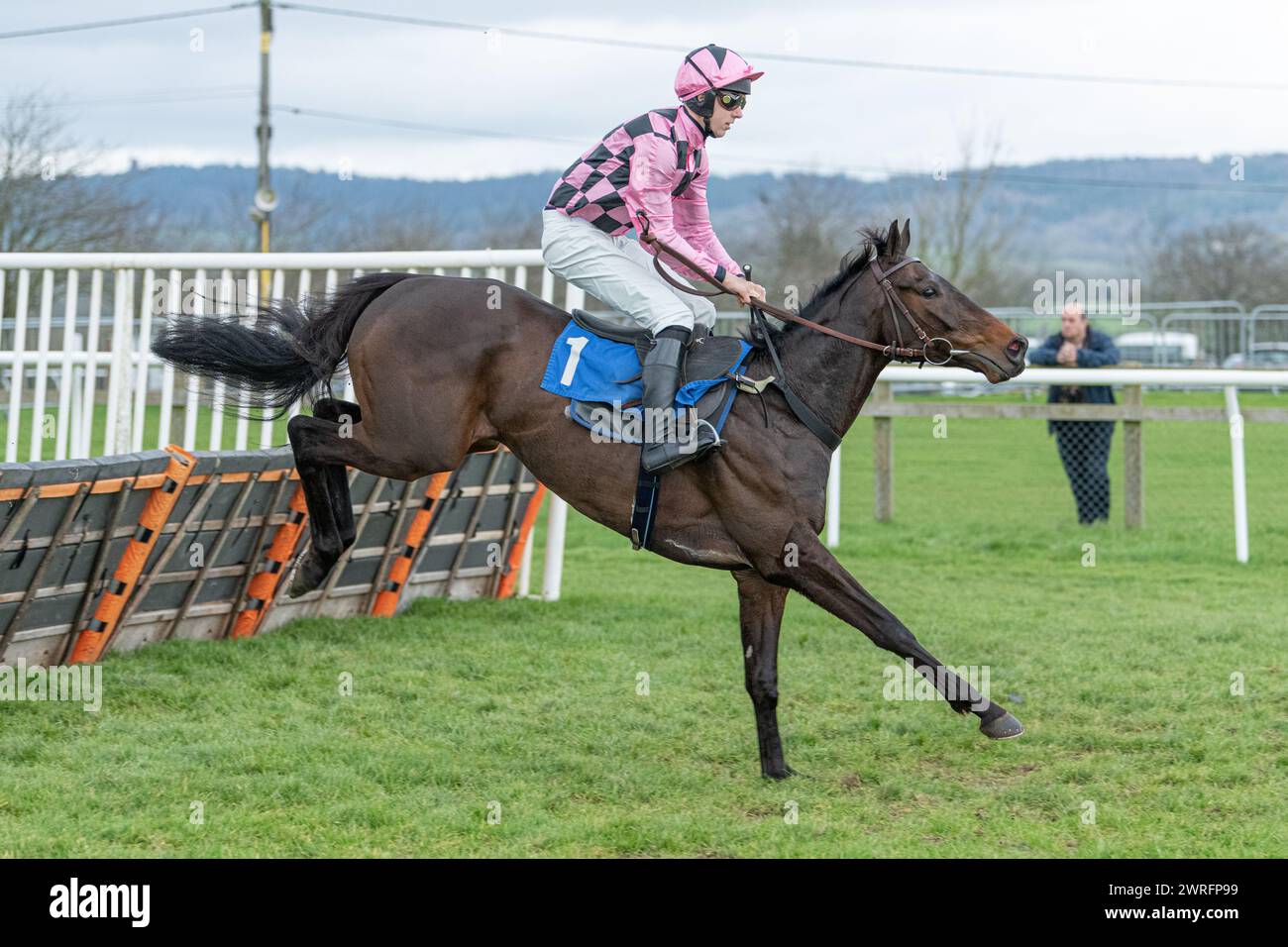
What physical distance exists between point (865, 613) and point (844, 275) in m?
1.26

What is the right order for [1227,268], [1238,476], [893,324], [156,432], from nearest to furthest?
1. [893,324]
2. [1238,476]
3. [156,432]
4. [1227,268]

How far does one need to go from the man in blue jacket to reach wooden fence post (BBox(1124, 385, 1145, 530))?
0.23 metres

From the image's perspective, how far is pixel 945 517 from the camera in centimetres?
1326

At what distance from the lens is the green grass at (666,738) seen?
4586mm

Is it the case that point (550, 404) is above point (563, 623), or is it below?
above

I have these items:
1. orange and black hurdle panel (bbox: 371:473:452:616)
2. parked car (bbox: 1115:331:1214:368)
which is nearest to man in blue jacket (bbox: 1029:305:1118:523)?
orange and black hurdle panel (bbox: 371:473:452:616)

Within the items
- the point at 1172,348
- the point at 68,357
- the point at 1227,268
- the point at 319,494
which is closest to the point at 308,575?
the point at 319,494

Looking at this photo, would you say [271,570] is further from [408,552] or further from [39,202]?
[39,202]

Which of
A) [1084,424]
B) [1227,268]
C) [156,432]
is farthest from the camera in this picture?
[1227,268]

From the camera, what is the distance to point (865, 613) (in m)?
5.09

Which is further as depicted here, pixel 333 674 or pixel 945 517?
pixel 945 517

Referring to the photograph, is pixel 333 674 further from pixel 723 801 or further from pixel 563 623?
pixel 723 801

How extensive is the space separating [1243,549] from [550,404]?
6981mm

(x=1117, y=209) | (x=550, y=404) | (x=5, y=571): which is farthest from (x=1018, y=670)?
(x=1117, y=209)
